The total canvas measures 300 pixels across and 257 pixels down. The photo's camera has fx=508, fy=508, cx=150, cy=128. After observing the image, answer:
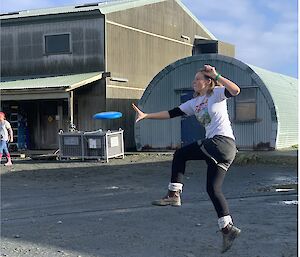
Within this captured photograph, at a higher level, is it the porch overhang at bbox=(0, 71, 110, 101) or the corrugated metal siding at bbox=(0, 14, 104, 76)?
the corrugated metal siding at bbox=(0, 14, 104, 76)

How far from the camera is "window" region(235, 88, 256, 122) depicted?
68.4 feet

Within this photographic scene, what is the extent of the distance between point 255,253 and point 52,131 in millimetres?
20496

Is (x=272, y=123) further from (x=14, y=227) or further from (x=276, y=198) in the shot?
(x=14, y=227)

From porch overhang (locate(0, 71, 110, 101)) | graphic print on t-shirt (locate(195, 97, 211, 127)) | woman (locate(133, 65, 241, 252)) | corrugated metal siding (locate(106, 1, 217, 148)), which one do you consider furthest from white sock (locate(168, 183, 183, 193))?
corrugated metal siding (locate(106, 1, 217, 148))

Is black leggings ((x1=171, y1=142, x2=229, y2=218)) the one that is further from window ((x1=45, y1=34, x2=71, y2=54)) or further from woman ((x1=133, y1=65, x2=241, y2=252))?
window ((x1=45, y1=34, x2=71, y2=54))

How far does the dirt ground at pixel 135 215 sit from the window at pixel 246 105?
6147 millimetres

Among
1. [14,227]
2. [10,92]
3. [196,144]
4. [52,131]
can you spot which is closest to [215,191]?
[196,144]

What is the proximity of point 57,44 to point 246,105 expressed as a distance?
9.81 meters

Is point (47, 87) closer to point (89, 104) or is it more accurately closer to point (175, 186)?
point (89, 104)

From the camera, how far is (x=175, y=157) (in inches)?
235

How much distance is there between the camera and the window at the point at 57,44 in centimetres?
2444

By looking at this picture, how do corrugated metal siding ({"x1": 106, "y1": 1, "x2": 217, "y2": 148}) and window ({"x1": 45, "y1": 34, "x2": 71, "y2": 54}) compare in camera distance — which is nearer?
corrugated metal siding ({"x1": 106, "y1": 1, "x2": 217, "y2": 148})

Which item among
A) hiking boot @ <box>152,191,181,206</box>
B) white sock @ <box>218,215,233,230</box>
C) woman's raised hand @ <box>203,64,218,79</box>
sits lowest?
white sock @ <box>218,215,233,230</box>

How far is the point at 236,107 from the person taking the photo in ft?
69.4
